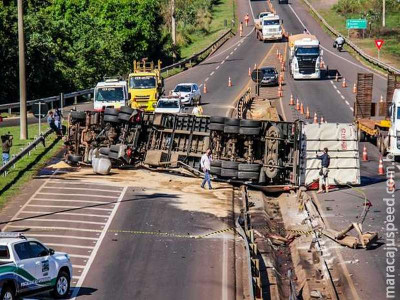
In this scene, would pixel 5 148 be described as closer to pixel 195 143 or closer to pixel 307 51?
pixel 195 143

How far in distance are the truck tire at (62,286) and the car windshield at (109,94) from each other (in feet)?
102

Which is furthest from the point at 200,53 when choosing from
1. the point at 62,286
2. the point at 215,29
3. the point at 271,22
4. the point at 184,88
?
the point at 62,286

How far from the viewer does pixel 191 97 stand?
208 ft

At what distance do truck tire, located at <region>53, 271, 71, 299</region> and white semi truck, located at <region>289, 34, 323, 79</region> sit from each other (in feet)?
175

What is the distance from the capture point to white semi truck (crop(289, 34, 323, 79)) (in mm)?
75125

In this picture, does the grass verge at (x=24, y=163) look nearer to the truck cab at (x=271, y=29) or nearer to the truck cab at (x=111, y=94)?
the truck cab at (x=111, y=94)

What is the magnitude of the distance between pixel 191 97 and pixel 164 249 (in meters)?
34.6

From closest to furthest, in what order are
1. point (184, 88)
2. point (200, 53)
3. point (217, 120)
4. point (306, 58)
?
point (217, 120), point (184, 88), point (306, 58), point (200, 53)

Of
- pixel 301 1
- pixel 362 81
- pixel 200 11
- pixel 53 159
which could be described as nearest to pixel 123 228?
pixel 53 159

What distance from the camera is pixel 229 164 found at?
3922cm

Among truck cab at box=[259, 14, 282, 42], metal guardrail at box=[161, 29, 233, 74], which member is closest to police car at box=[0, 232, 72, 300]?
metal guardrail at box=[161, 29, 233, 74]

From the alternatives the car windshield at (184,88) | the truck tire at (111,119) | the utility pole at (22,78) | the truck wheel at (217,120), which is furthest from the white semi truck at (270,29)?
the truck wheel at (217,120)

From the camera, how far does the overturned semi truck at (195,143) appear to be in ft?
127

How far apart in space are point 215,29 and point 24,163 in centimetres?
7675
